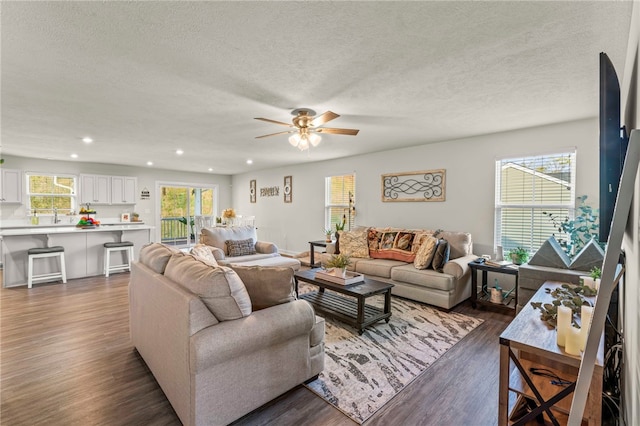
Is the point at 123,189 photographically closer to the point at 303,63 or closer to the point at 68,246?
the point at 68,246

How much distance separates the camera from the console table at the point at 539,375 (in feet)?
4.66

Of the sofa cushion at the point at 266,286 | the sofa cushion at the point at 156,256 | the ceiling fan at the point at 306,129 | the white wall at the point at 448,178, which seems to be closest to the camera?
the sofa cushion at the point at 266,286

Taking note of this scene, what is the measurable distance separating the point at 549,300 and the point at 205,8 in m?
3.07

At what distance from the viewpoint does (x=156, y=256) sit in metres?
2.47

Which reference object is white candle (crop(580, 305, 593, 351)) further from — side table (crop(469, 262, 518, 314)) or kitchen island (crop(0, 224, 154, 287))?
kitchen island (crop(0, 224, 154, 287))

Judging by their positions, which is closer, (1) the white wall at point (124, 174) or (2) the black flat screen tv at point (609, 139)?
(2) the black flat screen tv at point (609, 139)

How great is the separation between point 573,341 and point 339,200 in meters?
5.50

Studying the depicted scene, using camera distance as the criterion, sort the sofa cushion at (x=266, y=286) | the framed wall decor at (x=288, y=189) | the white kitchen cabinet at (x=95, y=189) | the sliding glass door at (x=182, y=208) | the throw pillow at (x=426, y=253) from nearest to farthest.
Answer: the sofa cushion at (x=266, y=286) → the throw pillow at (x=426, y=253) → the white kitchen cabinet at (x=95, y=189) → the framed wall decor at (x=288, y=189) → the sliding glass door at (x=182, y=208)

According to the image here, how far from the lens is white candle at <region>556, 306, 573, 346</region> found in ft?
4.98

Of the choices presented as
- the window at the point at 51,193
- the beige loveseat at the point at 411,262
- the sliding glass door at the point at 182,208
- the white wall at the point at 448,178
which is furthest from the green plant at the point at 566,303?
the window at the point at 51,193

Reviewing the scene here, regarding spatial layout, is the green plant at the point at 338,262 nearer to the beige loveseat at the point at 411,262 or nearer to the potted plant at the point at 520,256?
the beige loveseat at the point at 411,262

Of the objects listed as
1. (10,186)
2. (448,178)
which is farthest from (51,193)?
(448,178)

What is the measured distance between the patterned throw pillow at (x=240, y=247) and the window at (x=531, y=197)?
402cm

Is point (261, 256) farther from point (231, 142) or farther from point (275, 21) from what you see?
point (275, 21)
